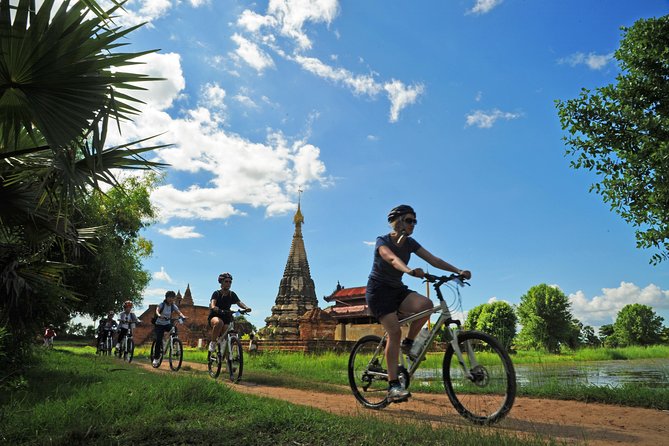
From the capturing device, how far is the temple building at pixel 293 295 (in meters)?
31.0

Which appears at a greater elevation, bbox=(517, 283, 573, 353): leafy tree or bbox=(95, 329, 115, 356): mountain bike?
bbox=(517, 283, 573, 353): leafy tree

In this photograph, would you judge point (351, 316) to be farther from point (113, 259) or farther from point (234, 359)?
point (234, 359)

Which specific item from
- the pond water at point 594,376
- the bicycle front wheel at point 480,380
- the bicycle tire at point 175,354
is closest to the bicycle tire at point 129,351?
the bicycle tire at point 175,354

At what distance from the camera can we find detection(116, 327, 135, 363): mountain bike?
12.9 metres

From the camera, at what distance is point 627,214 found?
9836mm

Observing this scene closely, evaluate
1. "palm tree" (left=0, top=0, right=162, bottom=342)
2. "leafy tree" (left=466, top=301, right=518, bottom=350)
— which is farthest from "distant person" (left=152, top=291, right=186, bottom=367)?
"leafy tree" (left=466, top=301, right=518, bottom=350)

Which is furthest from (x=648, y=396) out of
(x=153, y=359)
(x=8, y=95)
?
(x=153, y=359)

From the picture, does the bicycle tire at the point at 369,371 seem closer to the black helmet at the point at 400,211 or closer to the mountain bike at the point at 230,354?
the black helmet at the point at 400,211

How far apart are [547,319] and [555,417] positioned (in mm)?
40416

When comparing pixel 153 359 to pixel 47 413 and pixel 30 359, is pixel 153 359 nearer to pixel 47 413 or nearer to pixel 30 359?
pixel 30 359

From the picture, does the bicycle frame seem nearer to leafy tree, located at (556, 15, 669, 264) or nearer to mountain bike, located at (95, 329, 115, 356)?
leafy tree, located at (556, 15, 669, 264)

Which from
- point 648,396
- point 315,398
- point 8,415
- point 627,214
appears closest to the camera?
point 8,415

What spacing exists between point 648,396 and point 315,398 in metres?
3.74

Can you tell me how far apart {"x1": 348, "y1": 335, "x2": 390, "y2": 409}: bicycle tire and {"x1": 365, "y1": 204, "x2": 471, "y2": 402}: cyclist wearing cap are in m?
0.48
